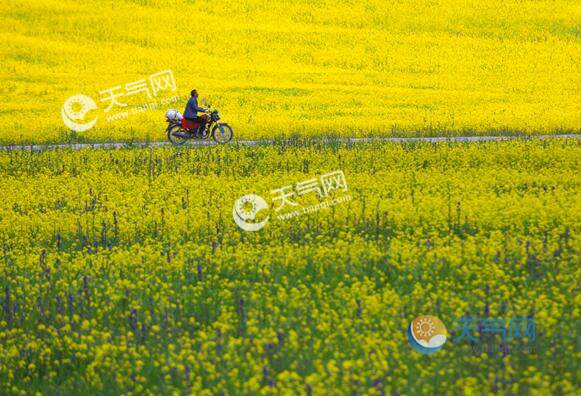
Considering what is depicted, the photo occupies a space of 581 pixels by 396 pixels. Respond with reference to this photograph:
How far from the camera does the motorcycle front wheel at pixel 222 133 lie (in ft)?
76.7

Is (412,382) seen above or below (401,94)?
below

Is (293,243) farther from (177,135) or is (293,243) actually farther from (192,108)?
(177,135)

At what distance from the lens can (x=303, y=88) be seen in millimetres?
34125

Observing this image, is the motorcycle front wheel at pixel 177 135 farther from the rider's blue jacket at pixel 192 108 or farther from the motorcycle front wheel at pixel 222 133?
the motorcycle front wheel at pixel 222 133

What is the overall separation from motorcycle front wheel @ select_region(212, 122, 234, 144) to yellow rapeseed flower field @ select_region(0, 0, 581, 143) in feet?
6.83

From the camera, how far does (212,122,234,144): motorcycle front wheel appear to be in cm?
2338

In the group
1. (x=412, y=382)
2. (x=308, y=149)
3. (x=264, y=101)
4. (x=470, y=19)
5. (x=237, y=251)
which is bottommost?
(x=412, y=382)

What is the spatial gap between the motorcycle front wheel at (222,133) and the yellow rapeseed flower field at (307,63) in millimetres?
2081

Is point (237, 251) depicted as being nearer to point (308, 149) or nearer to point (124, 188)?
point (124, 188)

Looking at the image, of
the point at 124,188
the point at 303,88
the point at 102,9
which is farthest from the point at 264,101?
the point at 102,9

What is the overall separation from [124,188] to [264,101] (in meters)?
15.3

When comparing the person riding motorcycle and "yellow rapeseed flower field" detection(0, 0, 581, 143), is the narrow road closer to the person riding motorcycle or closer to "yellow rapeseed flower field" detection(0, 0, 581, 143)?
the person riding motorcycle

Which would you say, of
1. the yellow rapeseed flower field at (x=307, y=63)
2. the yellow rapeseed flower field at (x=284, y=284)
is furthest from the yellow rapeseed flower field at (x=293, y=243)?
the yellow rapeseed flower field at (x=307, y=63)

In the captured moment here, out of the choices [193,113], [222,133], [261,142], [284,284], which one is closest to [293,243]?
[284,284]
